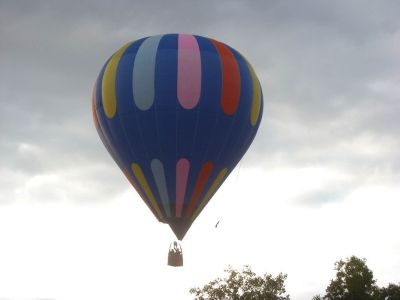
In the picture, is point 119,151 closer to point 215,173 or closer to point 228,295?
point 215,173

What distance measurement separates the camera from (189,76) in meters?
28.4

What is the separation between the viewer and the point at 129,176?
98.7 feet

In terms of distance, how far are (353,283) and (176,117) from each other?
30.3 meters

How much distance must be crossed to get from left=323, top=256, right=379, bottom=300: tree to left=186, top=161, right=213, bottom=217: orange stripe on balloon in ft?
89.8

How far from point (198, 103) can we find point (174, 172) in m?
3.30

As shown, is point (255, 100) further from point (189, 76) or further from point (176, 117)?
point (176, 117)

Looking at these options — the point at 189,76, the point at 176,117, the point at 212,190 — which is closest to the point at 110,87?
the point at 176,117

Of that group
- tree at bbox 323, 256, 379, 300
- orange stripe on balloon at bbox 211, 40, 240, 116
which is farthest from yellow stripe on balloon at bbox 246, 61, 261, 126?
tree at bbox 323, 256, 379, 300

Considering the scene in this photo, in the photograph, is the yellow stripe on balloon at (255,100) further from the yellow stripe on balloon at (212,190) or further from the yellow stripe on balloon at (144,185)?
the yellow stripe on balloon at (144,185)

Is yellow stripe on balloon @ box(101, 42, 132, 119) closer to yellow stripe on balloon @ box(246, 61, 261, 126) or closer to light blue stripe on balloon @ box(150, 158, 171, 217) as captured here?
light blue stripe on balloon @ box(150, 158, 171, 217)

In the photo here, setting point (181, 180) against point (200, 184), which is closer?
point (181, 180)

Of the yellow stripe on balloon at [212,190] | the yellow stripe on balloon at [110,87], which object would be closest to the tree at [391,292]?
the yellow stripe on balloon at [212,190]

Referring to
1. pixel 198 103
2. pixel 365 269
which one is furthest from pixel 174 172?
pixel 365 269

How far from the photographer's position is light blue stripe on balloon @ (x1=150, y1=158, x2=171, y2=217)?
28688 millimetres
